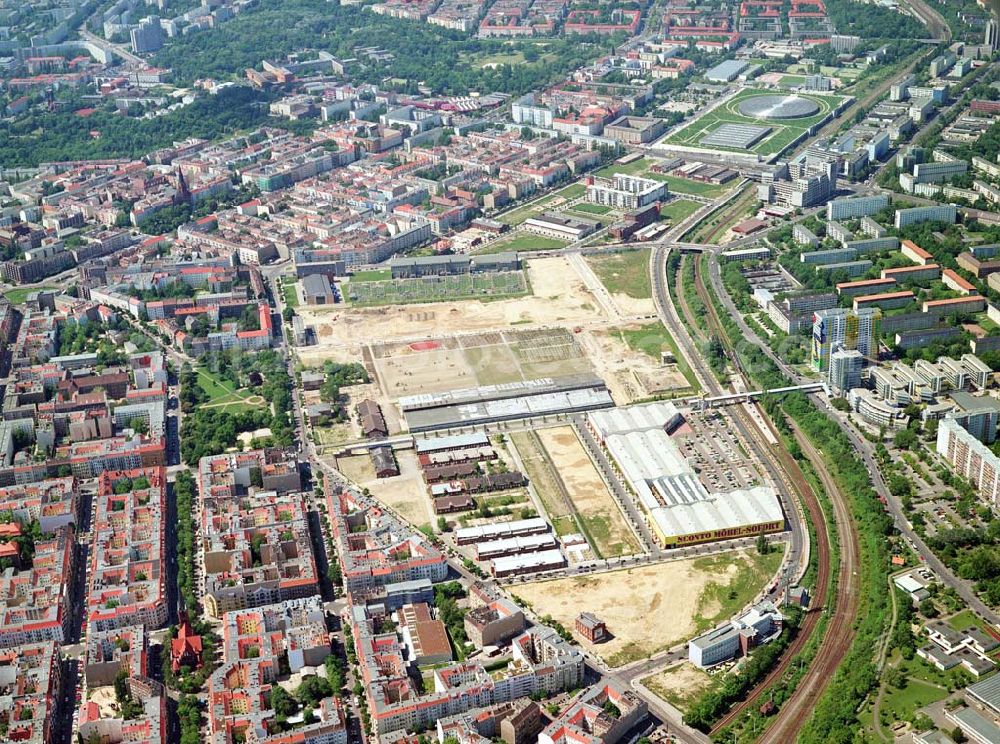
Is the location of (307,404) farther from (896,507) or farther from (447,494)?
(896,507)

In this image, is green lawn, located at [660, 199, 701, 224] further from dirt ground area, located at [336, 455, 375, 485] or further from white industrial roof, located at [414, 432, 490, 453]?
dirt ground area, located at [336, 455, 375, 485]

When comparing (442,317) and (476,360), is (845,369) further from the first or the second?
(442,317)

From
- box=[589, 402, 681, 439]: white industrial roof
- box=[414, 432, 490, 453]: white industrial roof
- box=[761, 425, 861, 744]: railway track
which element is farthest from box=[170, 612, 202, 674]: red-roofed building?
box=[589, 402, 681, 439]: white industrial roof

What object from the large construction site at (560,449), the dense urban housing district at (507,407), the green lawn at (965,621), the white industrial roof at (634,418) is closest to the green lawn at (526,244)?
the dense urban housing district at (507,407)

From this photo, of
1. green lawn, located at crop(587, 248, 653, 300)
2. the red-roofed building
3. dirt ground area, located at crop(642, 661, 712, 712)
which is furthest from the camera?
green lawn, located at crop(587, 248, 653, 300)

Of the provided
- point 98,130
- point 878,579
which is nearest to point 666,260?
point 878,579
